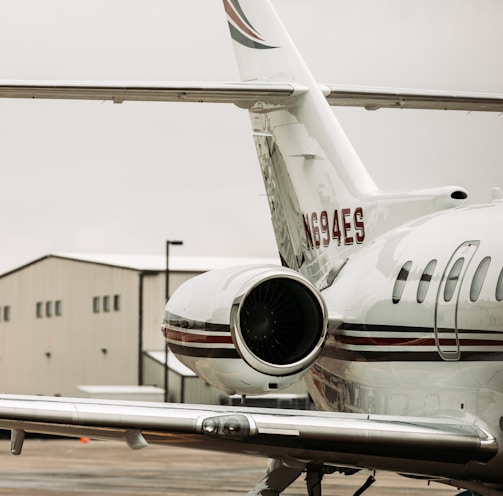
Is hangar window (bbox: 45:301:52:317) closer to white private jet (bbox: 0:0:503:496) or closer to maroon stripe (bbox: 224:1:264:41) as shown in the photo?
maroon stripe (bbox: 224:1:264:41)

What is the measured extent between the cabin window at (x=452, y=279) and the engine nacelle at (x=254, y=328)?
1.22m

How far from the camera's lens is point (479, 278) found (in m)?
10.3

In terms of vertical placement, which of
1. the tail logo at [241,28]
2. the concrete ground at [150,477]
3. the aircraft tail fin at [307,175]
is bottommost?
the concrete ground at [150,477]

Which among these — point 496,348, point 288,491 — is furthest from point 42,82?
point 288,491

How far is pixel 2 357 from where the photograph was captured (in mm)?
62000

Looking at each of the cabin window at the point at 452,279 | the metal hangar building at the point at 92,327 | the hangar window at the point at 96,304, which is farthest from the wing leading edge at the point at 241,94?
the hangar window at the point at 96,304

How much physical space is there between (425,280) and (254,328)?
1.63 m

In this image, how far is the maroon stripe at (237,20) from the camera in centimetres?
1552

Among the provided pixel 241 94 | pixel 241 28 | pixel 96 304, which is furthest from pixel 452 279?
pixel 96 304

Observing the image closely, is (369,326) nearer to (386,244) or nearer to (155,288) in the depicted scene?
(386,244)

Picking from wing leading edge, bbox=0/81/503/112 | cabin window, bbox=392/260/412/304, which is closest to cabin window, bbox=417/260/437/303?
cabin window, bbox=392/260/412/304

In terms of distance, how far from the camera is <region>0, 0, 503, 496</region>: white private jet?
380 inches

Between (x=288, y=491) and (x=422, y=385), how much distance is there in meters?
10.2

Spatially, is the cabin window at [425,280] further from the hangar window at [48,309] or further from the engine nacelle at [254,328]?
the hangar window at [48,309]
